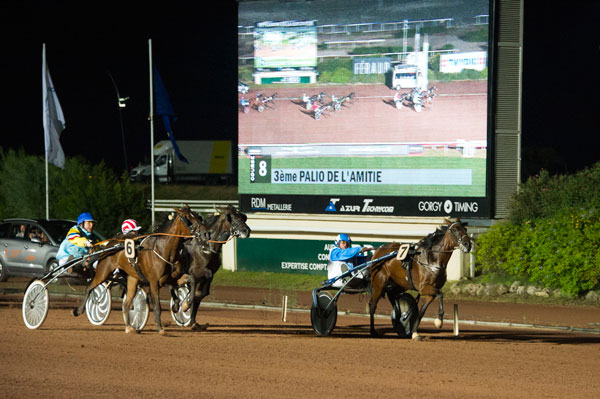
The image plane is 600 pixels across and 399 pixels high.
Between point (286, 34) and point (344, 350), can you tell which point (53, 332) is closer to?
point (344, 350)

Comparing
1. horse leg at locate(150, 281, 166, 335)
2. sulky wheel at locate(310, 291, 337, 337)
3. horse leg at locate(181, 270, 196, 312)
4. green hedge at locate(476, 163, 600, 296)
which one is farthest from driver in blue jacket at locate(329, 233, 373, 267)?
green hedge at locate(476, 163, 600, 296)

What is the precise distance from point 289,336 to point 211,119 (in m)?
58.2

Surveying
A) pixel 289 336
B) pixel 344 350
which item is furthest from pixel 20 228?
pixel 344 350

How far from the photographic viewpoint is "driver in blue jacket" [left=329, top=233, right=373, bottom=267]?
15305 millimetres

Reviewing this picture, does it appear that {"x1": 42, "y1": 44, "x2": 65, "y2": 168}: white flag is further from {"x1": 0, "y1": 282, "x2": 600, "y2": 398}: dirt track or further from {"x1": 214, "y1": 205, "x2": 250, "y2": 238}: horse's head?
{"x1": 214, "y1": 205, "x2": 250, "y2": 238}: horse's head

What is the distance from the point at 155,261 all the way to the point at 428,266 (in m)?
4.22

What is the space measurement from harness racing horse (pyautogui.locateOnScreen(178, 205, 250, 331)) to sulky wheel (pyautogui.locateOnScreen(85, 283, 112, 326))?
1.39m

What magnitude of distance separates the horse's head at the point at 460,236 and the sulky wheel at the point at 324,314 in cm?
216

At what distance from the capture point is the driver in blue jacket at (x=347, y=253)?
1530cm

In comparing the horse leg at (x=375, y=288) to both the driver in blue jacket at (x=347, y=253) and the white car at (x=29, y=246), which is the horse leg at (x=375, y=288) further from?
the white car at (x=29, y=246)

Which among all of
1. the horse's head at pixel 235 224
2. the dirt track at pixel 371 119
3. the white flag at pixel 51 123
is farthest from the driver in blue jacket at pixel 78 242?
the white flag at pixel 51 123

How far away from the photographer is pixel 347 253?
603 inches

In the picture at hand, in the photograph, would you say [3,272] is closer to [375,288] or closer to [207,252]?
[207,252]

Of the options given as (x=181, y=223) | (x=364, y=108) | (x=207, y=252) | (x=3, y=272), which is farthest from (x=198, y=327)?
(x=3, y=272)
